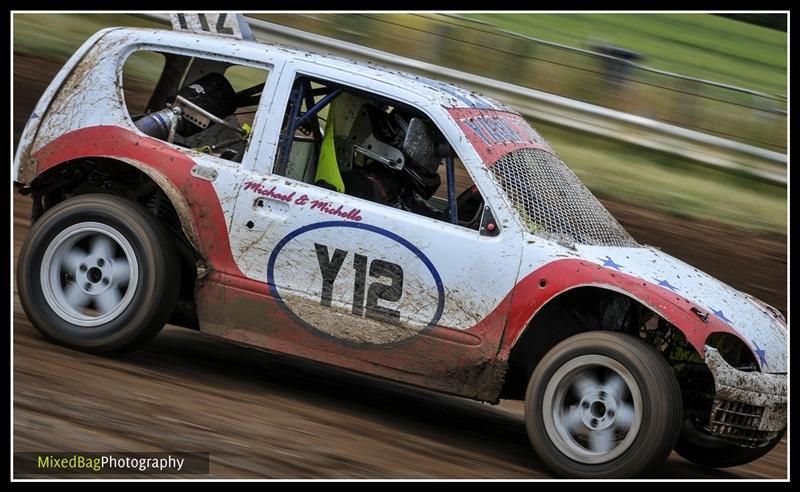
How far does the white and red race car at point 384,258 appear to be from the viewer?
524 cm

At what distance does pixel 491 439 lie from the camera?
6039 millimetres

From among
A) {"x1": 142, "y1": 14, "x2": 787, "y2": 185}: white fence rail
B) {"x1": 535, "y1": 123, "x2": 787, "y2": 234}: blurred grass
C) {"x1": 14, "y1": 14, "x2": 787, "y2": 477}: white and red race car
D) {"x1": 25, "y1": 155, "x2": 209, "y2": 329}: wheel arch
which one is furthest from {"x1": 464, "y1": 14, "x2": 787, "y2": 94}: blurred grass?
{"x1": 25, "y1": 155, "x2": 209, "y2": 329}: wheel arch

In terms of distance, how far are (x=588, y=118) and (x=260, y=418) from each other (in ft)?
23.9

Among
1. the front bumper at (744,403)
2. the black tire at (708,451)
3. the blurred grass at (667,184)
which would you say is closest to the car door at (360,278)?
the front bumper at (744,403)

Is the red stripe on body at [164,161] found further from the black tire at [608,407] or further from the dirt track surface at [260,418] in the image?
the black tire at [608,407]

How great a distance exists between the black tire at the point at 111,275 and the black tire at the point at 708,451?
2851mm

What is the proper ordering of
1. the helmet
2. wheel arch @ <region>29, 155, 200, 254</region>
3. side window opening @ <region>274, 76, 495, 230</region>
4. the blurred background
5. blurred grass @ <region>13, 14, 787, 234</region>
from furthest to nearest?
blurred grass @ <region>13, 14, 787, 234</region> < the blurred background < the helmet < wheel arch @ <region>29, 155, 200, 254</region> < side window opening @ <region>274, 76, 495, 230</region>

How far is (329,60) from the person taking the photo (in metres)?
6.03

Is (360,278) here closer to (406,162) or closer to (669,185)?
(406,162)

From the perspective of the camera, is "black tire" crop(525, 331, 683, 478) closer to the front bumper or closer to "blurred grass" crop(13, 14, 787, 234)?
the front bumper

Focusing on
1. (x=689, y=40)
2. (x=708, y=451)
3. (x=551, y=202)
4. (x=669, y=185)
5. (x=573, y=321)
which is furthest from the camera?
(x=689, y=40)

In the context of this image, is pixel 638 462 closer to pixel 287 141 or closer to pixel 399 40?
pixel 287 141

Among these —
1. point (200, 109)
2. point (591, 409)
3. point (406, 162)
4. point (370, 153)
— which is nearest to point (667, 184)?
point (406, 162)

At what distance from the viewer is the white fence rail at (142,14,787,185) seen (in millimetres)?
11609
